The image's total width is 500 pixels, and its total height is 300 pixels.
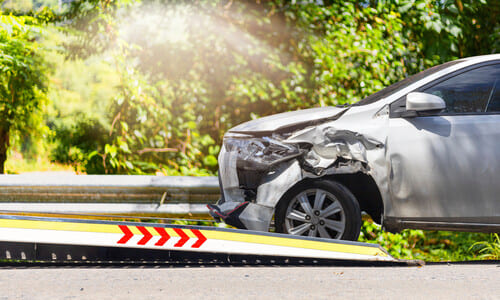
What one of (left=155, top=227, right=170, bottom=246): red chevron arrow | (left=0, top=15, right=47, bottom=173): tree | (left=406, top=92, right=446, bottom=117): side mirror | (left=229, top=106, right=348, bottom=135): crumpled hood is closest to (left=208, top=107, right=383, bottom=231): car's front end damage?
(left=229, top=106, right=348, bottom=135): crumpled hood

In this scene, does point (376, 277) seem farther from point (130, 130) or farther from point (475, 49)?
point (475, 49)

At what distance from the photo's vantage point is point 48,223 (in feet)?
13.5

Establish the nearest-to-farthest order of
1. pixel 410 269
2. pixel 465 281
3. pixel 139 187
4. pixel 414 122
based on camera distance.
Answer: pixel 465 281 → pixel 410 269 → pixel 414 122 → pixel 139 187

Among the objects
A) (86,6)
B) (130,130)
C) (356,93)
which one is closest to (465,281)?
(356,93)

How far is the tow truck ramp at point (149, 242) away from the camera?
4.09 meters

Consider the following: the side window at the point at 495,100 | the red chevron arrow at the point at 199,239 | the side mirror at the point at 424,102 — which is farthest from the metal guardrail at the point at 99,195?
the side window at the point at 495,100

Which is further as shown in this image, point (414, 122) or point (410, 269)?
point (414, 122)

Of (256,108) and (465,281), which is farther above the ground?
(256,108)

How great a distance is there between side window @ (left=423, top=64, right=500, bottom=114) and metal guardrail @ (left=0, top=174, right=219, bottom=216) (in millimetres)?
2634

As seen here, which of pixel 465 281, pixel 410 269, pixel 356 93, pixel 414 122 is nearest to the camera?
pixel 465 281

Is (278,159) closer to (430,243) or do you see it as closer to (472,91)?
(472,91)

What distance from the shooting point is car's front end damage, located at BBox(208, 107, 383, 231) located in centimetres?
461

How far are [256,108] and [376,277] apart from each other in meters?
4.42

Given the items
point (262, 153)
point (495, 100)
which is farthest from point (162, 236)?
point (495, 100)
